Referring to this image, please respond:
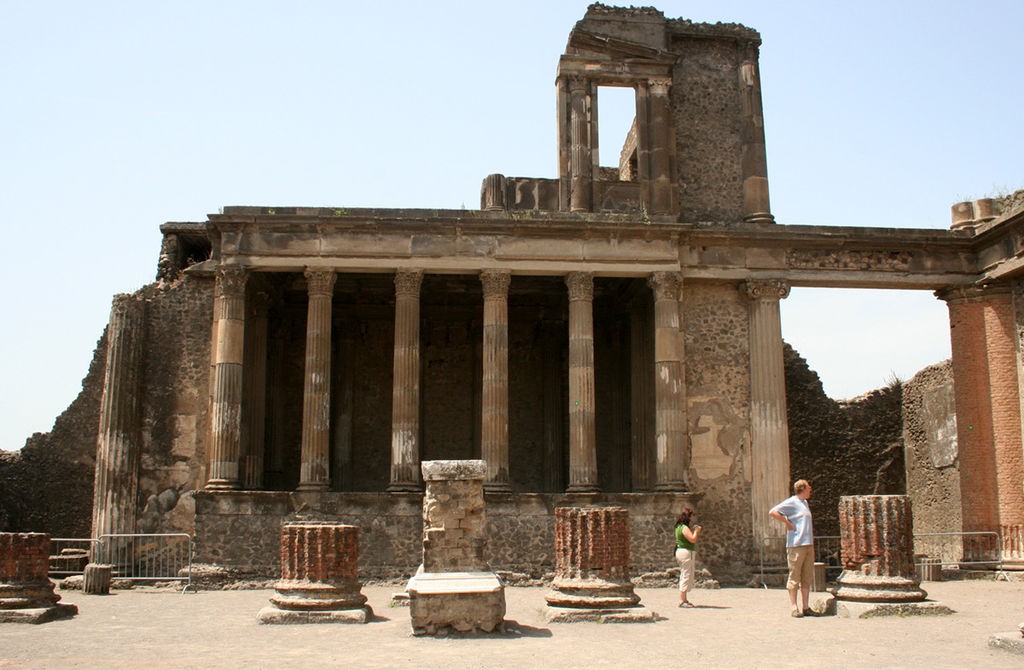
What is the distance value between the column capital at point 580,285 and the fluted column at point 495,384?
126 centimetres

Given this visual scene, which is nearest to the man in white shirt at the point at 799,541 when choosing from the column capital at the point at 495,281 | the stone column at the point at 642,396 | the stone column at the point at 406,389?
the stone column at the point at 406,389

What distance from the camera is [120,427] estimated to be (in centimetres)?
1984

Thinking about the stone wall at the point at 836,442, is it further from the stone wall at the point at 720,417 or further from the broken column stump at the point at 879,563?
the broken column stump at the point at 879,563

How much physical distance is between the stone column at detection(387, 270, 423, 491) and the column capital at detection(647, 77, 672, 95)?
21.1 ft

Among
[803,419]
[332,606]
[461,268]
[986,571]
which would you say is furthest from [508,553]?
[803,419]

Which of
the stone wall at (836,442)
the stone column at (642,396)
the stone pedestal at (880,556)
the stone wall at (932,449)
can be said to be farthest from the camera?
the stone wall at (836,442)

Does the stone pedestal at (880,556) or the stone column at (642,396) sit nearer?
the stone pedestal at (880,556)

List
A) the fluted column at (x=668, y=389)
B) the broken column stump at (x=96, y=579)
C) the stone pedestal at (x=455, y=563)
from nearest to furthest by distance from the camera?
the stone pedestal at (x=455, y=563)
the broken column stump at (x=96, y=579)
the fluted column at (x=668, y=389)

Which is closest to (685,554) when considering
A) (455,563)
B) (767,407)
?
(455,563)

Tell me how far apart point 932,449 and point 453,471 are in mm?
17148

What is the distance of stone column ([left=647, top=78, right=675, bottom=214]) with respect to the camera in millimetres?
21172

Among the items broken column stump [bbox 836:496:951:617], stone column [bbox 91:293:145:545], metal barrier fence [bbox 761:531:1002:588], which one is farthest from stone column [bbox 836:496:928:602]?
stone column [bbox 91:293:145:545]

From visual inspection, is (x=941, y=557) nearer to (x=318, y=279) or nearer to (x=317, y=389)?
(x=317, y=389)

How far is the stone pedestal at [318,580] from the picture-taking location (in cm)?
1177
